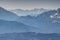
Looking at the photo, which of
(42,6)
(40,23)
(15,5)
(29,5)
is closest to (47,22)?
(40,23)

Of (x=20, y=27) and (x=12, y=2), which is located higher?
(x=12, y=2)

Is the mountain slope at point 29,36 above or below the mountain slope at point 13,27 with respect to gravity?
below

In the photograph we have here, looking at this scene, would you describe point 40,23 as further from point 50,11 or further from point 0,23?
point 0,23

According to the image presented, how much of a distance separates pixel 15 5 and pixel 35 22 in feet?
1.27

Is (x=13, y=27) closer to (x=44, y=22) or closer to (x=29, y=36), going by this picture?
(x=29, y=36)

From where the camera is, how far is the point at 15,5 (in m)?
1.59

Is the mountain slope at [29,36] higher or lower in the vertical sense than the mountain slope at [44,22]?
lower

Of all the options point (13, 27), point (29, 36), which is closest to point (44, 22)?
point (29, 36)

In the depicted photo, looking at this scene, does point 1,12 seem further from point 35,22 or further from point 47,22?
point 47,22

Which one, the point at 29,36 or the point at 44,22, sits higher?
the point at 44,22

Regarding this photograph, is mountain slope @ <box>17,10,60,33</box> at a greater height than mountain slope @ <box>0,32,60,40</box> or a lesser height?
greater

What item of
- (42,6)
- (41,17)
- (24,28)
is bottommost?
(24,28)

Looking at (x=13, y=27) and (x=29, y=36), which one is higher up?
(x=13, y=27)

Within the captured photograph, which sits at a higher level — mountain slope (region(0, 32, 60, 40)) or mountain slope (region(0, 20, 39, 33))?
mountain slope (region(0, 20, 39, 33))
